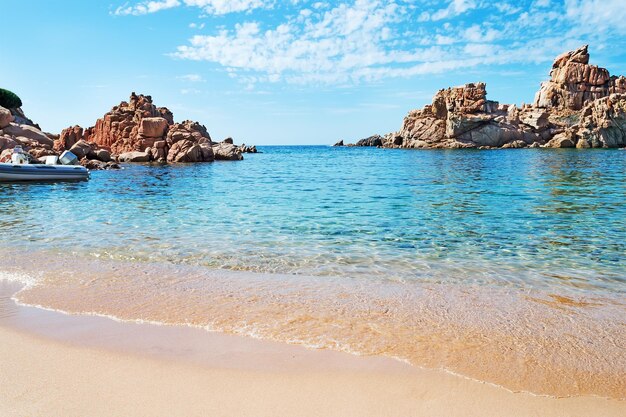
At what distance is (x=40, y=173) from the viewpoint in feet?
96.0

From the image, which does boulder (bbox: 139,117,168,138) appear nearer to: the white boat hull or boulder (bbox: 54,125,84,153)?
boulder (bbox: 54,125,84,153)

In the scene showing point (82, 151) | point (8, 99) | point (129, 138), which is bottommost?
point (82, 151)

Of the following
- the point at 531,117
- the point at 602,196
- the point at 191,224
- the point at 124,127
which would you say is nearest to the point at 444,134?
the point at 531,117

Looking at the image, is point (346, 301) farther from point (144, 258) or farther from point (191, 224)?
point (191, 224)

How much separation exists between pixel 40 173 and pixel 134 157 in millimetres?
26412

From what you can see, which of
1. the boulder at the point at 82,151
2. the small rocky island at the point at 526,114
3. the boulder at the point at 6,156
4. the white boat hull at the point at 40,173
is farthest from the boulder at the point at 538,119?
the boulder at the point at 6,156

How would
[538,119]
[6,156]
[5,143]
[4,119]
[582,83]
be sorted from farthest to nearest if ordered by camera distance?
[582,83] < [538,119] < [4,119] < [5,143] < [6,156]

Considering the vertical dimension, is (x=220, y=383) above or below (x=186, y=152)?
below

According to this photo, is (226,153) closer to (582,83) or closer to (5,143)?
(5,143)

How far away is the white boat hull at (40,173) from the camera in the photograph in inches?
1084

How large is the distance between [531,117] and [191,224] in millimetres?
108912

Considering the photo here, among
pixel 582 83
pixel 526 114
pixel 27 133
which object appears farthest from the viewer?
pixel 582 83

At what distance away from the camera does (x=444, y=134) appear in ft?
356

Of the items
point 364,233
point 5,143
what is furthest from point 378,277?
point 5,143
